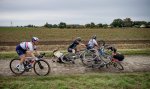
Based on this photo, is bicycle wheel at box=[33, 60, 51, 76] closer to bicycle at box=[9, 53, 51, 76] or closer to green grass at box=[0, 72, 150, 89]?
bicycle at box=[9, 53, 51, 76]

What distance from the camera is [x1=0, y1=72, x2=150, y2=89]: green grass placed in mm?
9898

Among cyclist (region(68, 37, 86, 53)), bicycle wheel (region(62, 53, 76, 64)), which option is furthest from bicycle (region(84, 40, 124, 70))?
cyclist (region(68, 37, 86, 53))

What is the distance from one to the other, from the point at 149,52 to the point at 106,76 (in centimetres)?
960

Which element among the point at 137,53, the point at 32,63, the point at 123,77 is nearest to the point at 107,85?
the point at 123,77

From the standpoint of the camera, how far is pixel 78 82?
10.3 meters

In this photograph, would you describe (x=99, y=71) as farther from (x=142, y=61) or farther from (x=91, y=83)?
(x=142, y=61)

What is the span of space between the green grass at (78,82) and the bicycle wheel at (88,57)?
2.89m

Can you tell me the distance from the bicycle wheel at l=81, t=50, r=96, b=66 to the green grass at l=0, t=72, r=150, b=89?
2.89 meters

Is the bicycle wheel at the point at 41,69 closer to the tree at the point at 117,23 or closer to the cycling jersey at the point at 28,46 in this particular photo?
the cycling jersey at the point at 28,46

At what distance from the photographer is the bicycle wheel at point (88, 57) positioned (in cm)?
1413

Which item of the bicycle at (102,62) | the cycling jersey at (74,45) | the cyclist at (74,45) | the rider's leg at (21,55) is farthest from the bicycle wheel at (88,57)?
the rider's leg at (21,55)

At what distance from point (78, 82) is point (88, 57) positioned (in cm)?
423

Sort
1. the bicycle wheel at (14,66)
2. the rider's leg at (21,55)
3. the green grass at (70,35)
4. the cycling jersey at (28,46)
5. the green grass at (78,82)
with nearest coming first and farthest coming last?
the green grass at (78,82) → the cycling jersey at (28,46) → the rider's leg at (21,55) → the bicycle wheel at (14,66) → the green grass at (70,35)

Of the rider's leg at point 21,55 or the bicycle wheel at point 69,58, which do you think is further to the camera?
the bicycle wheel at point 69,58
